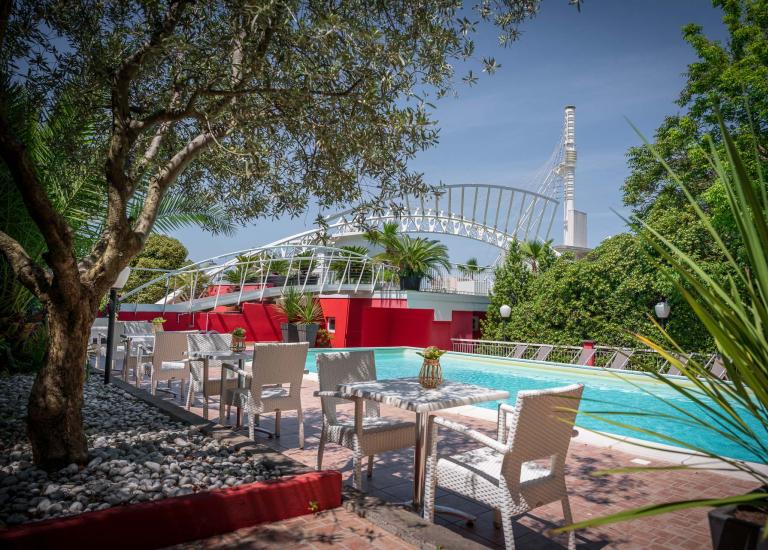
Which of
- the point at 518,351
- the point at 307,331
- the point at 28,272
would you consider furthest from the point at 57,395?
the point at 518,351

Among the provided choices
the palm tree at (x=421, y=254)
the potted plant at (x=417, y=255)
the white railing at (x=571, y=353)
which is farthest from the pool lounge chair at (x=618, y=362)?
the palm tree at (x=421, y=254)

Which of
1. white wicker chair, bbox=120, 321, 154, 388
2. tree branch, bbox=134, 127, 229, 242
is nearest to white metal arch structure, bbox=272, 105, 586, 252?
white wicker chair, bbox=120, 321, 154, 388

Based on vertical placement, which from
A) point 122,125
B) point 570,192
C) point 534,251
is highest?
point 570,192

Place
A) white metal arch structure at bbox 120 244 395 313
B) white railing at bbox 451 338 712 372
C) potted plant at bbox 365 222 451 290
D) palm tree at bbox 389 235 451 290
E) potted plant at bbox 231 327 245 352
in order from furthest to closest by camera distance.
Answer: palm tree at bbox 389 235 451 290 < potted plant at bbox 365 222 451 290 < white metal arch structure at bbox 120 244 395 313 < white railing at bbox 451 338 712 372 < potted plant at bbox 231 327 245 352

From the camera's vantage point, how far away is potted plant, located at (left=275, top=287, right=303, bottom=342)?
58.3 feet

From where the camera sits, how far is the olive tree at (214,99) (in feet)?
11.5

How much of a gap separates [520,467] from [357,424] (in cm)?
131

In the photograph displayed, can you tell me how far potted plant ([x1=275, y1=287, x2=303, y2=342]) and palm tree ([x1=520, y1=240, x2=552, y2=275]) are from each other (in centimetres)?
924

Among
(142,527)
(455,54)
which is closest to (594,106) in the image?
(455,54)

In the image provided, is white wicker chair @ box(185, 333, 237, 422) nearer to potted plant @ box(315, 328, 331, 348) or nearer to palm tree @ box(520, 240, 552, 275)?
potted plant @ box(315, 328, 331, 348)

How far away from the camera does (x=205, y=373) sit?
6.16 meters

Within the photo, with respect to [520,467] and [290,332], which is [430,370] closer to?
[520,467]

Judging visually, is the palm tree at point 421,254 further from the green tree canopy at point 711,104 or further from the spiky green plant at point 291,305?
the green tree canopy at point 711,104

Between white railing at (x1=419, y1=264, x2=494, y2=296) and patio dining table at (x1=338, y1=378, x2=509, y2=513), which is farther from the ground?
white railing at (x1=419, y1=264, x2=494, y2=296)
